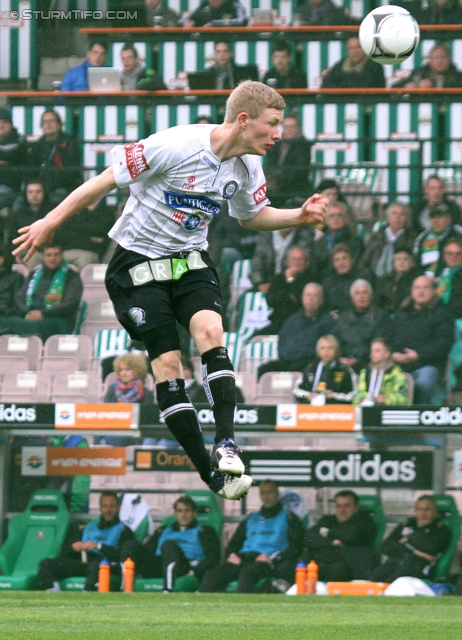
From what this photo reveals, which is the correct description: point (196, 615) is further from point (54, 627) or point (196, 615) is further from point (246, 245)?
point (246, 245)

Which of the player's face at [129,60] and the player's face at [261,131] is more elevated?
the player's face at [129,60]

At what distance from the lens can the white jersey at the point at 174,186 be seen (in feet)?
18.9

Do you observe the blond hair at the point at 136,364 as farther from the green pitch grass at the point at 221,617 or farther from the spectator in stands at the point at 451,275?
the spectator in stands at the point at 451,275

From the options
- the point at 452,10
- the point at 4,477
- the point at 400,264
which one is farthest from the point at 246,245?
the point at 452,10

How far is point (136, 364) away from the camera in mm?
11398

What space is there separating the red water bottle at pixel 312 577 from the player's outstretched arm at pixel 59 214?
5.46 m

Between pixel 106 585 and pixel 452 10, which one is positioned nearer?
pixel 106 585

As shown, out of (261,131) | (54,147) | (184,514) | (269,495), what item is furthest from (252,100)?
(54,147)

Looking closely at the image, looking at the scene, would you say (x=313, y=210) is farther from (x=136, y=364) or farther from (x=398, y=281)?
(x=398, y=281)

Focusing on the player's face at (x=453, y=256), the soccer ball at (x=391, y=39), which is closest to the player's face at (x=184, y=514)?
the player's face at (x=453, y=256)

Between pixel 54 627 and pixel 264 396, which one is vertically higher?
pixel 264 396

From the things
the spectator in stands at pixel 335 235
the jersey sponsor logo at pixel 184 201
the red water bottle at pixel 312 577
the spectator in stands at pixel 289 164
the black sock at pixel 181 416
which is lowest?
the red water bottle at pixel 312 577

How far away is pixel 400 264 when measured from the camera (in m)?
11.9

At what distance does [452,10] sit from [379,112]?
2441 mm
